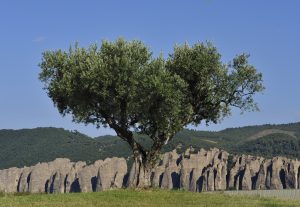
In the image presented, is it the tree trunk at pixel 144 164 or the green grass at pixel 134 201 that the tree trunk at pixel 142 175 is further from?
the green grass at pixel 134 201

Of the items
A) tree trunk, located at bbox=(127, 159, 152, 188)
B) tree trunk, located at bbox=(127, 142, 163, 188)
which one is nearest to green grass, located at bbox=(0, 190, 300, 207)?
tree trunk, located at bbox=(127, 159, 152, 188)

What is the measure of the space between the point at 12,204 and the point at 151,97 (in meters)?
15.9

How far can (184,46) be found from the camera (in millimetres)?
51312

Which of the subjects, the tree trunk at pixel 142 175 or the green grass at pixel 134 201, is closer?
the green grass at pixel 134 201

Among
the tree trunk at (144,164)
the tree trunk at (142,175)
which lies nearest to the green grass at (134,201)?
the tree trunk at (142,175)

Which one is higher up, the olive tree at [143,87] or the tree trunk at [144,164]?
the olive tree at [143,87]

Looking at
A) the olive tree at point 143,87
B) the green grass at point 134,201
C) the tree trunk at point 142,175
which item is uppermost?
the olive tree at point 143,87

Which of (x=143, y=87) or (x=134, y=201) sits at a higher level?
(x=143, y=87)

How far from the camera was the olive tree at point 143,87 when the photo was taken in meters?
46.2

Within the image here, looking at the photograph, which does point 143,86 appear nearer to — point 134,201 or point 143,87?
point 143,87

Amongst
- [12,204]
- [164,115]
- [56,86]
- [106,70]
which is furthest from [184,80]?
[12,204]

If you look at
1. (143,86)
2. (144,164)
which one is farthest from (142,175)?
(143,86)

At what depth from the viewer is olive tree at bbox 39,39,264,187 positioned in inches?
1817

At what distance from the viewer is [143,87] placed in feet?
151
